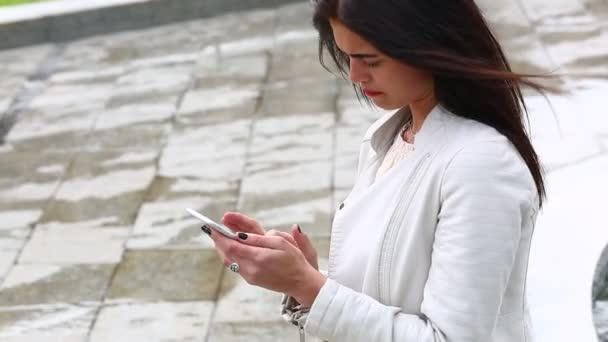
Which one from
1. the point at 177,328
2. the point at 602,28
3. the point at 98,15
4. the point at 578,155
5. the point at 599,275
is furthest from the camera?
the point at 98,15

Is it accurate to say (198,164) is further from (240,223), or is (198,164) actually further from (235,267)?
(235,267)

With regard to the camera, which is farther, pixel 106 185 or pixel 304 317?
pixel 106 185

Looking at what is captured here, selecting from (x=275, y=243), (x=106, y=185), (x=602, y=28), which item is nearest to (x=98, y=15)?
(x=106, y=185)

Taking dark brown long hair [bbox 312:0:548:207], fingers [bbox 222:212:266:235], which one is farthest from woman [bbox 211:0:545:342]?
fingers [bbox 222:212:266:235]

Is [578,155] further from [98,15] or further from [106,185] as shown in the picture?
Answer: [98,15]

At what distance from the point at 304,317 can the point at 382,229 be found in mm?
213

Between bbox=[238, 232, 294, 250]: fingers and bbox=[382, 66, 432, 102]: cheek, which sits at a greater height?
bbox=[382, 66, 432, 102]: cheek

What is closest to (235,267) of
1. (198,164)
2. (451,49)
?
(451,49)

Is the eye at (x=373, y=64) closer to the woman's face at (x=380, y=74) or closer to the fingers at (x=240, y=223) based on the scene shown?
the woman's face at (x=380, y=74)

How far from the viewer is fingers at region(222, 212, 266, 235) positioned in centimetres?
174

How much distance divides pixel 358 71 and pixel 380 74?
0.14 ft

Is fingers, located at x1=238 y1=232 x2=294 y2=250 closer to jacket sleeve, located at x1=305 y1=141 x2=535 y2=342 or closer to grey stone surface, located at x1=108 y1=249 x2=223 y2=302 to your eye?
jacket sleeve, located at x1=305 y1=141 x2=535 y2=342

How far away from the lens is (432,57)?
1393 millimetres

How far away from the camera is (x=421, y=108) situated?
5.19 ft
